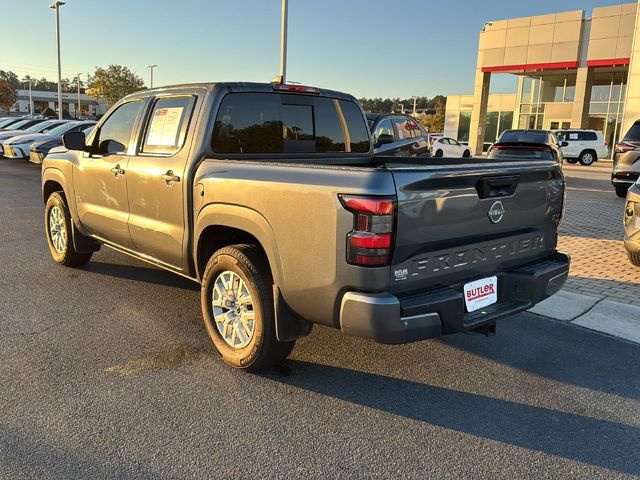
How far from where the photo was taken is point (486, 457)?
113 inches

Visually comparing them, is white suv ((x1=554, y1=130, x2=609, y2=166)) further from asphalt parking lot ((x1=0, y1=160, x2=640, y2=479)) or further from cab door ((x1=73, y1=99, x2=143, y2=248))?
cab door ((x1=73, y1=99, x2=143, y2=248))

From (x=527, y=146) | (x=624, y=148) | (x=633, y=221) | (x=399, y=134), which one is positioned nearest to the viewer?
(x=633, y=221)

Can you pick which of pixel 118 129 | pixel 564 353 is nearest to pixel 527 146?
pixel 564 353

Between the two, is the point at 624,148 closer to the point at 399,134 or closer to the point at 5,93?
the point at 399,134

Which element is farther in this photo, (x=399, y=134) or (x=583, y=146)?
(x=583, y=146)

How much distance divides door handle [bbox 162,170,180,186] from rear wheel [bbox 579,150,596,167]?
28.7 m

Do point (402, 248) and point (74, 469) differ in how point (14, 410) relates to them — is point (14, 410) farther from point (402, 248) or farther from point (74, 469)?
point (402, 248)

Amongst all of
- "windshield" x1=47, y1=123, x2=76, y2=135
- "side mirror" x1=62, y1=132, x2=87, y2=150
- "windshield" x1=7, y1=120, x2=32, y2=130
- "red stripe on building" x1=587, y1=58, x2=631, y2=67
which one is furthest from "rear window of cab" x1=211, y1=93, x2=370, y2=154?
"red stripe on building" x1=587, y1=58, x2=631, y2=67

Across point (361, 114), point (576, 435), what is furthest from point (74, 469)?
point (361, 114)

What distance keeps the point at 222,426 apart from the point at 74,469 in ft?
2.55

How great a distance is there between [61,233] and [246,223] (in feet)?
11.9

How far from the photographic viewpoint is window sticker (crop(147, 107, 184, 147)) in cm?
427

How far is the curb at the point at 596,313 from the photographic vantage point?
472 centimetres

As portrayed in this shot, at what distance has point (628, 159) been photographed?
1266cm
